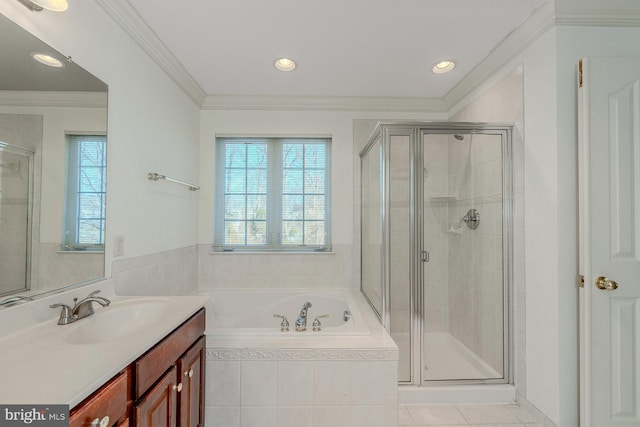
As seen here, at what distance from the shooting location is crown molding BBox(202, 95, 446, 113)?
2.87 meters

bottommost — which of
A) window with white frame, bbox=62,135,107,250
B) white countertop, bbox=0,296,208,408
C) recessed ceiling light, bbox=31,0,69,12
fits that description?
white countertop, bbox=0,296,208,408

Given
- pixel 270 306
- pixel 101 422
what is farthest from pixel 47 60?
Result: pixel 270 306

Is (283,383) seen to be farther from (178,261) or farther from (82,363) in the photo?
(178,261)

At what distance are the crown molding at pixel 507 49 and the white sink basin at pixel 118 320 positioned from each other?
2.53m

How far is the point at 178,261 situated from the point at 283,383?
4.54 feet

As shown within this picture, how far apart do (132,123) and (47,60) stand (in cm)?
57

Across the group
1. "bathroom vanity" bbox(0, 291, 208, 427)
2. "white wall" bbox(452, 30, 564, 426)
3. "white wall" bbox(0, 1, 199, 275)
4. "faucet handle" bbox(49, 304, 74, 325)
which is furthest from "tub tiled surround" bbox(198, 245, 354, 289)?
"faucet handle" bbox(49, 304, 74, 325)

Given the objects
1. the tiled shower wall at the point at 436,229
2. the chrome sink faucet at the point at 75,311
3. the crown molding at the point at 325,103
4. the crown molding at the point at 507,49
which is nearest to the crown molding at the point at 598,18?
the crown molding at the point at 507,49

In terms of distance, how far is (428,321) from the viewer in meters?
2.11

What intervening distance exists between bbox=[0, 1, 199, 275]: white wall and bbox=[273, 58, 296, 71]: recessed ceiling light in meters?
0.84

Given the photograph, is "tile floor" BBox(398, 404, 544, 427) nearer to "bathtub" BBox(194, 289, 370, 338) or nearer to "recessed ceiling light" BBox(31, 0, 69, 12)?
"bathtub" BBox(194, 289, 370, 338)

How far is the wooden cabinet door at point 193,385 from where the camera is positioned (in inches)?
51.5

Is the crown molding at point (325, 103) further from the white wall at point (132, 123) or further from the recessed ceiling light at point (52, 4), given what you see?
the recessed ceiling light at point (52, 4)

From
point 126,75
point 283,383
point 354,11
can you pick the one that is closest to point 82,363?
point 283,383
